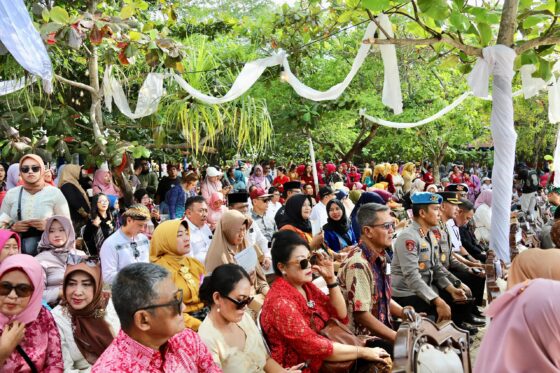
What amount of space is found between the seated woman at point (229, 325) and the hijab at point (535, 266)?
126 centimetres

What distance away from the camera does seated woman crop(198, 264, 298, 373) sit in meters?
2.95

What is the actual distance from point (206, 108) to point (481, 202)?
3.94m

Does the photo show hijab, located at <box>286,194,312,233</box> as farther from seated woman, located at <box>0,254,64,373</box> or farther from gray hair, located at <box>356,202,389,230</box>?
seated woman, located at <box>0,254,64,373</box>

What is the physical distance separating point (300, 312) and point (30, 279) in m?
1.39

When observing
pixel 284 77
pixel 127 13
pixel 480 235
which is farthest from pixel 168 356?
pixel 480 235

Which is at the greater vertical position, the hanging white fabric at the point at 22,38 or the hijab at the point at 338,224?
the hanging white fabric at the point at 22,38

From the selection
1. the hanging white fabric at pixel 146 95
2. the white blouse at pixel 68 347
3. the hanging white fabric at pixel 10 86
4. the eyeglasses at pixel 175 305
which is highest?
the hanging white fabric at pixel 10 86

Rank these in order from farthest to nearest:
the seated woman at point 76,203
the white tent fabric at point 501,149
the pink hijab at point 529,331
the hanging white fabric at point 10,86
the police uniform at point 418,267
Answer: the hanging white fabric at point 10,86 → the seated woman at point 76,203 → the white tent fabric at point 501,149 → the police uniform at point 418,267 → the pink hijab at point 529,331

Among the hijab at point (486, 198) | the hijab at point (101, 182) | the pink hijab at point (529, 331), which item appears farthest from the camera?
the hijab at point (486, 198)

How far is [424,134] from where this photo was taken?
667 inches

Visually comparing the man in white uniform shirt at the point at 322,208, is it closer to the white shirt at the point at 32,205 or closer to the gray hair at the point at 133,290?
the white shirt at the point at 32,205

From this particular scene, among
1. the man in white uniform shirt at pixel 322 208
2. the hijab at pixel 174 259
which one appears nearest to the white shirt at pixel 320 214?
the man in white uniform shirt at pixel 322 208

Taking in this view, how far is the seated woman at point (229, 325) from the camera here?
2.95 m

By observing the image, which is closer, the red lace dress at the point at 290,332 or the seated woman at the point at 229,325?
the seated woman at the point at 229,325
